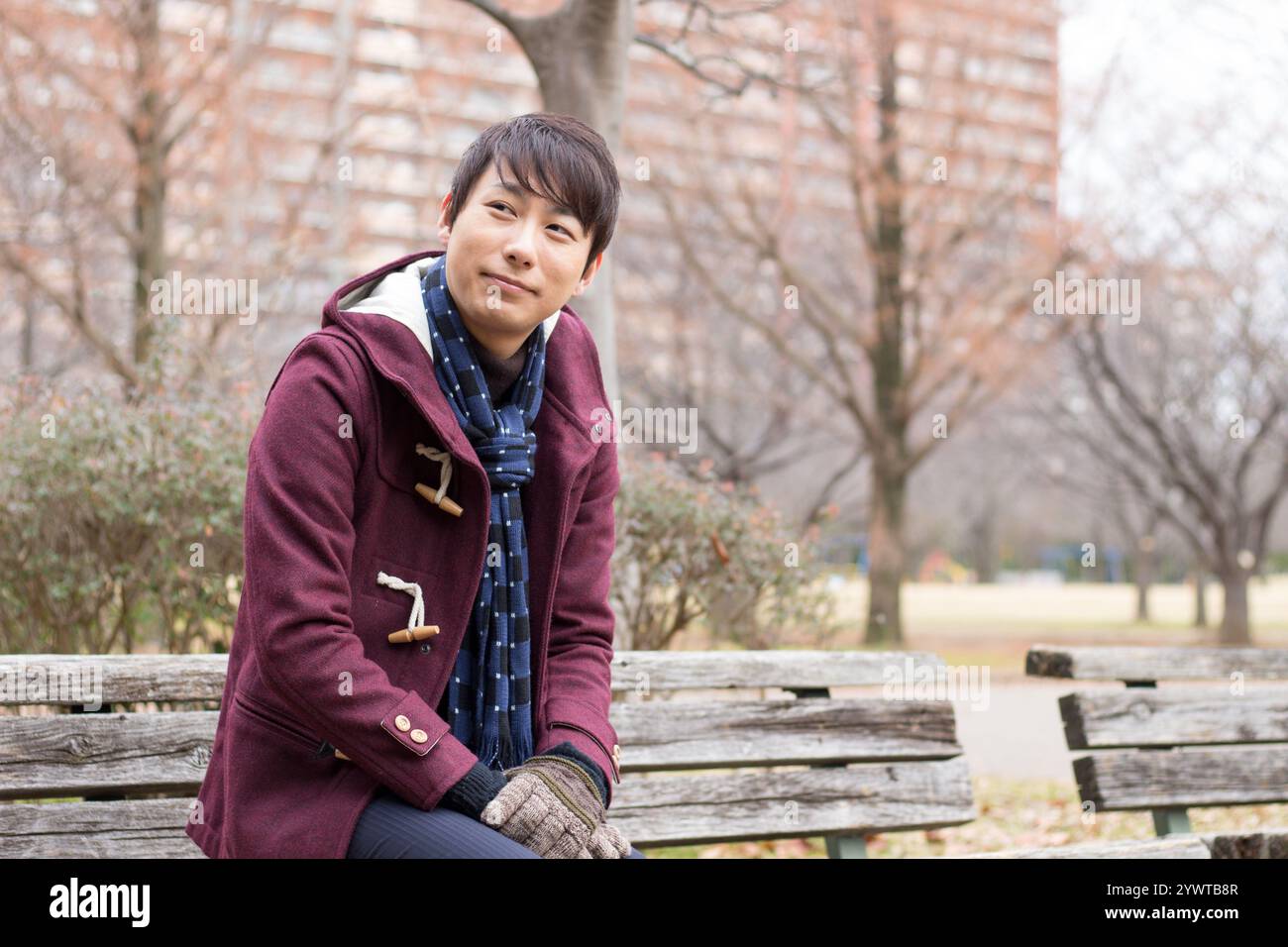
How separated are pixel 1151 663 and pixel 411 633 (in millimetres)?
2403

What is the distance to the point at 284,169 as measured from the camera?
18953 millimetres

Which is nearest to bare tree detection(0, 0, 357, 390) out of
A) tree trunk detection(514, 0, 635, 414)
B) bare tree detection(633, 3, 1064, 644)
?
tree trunk detection(514, 0, 635, 414)

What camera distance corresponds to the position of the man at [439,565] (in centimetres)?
196

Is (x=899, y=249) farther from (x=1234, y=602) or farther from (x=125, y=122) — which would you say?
(x=125, y=122)

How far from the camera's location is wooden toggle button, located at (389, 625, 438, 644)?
2.04 m

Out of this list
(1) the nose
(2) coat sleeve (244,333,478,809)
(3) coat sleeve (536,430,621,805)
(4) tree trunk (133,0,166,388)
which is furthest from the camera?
(4) tree trunk (133,0,166,388)

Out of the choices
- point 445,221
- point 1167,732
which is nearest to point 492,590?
point 445,221

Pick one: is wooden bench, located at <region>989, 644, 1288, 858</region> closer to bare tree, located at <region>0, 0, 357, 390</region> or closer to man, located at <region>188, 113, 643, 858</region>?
man, located at <region>188, 113, 643, 858</region>

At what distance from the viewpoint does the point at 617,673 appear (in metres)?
3.11

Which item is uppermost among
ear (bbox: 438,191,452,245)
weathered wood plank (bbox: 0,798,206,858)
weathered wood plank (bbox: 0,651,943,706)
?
ear (bbox: 438,191,452,245)

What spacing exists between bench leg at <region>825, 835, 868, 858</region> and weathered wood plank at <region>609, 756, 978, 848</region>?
61mm

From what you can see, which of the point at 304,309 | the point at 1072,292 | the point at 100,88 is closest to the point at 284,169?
the point at 304,309

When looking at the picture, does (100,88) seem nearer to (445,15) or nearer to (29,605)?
(445,15)

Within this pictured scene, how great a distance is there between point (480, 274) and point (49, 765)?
136 centimetres
